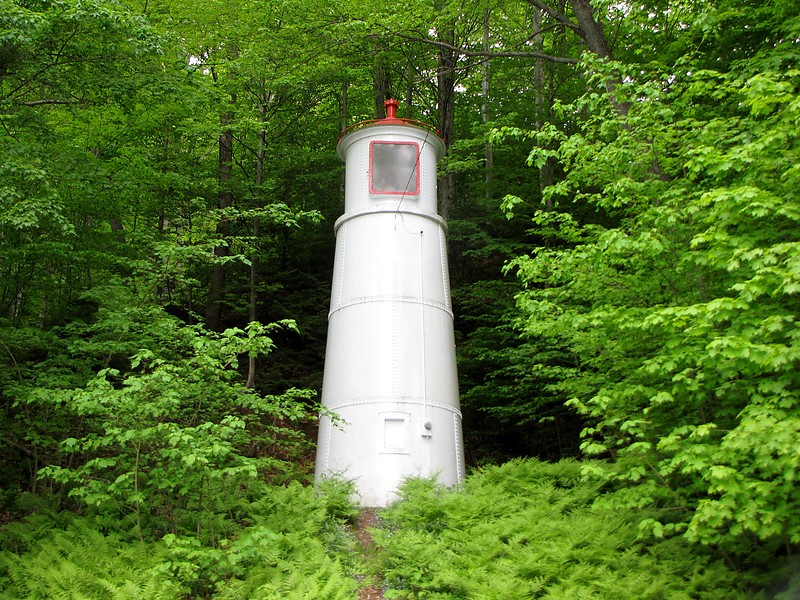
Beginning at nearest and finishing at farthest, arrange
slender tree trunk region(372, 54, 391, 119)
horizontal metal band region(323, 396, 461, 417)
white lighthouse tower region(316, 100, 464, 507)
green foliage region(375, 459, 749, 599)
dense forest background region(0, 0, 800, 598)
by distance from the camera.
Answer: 1. dense forest background region(0, 0, 800, 598)
2. green foliage region(375, 459, 749, 599)
3. white lighthouse tower region(316, 100, 464, 507)
4. horizontal metal band region(323, 396, 461, 417)
5. slender tree trunk region(372, 54, 391, 119)

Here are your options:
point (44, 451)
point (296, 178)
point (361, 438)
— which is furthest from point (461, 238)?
Result: point (44, 451)

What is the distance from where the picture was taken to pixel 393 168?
13156mm

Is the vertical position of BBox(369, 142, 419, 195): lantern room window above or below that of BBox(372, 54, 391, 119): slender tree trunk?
below

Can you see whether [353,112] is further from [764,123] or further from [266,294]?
[764,123]

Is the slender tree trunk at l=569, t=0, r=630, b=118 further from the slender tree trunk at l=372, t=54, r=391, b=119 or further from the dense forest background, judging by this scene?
the slender tree trunk at l=372, t=54, r=391, b=119

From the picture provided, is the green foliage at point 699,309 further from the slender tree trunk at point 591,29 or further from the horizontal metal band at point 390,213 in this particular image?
the horizontal metal band at point 390,213

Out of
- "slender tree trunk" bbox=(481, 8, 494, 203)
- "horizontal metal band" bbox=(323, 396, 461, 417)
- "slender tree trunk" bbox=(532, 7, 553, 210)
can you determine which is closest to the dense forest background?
"horizontal metal band" bbox=(323, 396, 461, 417)

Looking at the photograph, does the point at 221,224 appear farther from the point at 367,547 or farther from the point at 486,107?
the point at 367,547

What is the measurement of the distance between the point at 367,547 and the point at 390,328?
3626mm

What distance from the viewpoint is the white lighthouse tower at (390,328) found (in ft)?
37.8

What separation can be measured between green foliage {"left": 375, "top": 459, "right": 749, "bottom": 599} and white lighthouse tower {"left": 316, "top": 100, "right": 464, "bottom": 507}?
3.23 feet

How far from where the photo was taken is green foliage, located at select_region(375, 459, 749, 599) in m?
7.65

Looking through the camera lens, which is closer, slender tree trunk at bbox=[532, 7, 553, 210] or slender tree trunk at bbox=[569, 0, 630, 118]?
slender tree trunk at bbox=[569, 0, 630, 118]

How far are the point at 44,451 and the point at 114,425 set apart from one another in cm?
348
